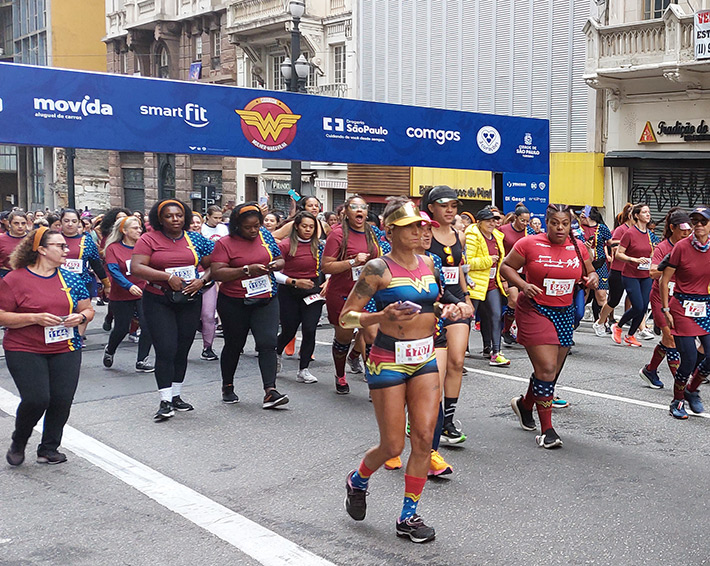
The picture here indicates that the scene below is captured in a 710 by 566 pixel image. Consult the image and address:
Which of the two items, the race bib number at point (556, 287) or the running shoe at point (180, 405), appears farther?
the running shoe at point (180, 405)

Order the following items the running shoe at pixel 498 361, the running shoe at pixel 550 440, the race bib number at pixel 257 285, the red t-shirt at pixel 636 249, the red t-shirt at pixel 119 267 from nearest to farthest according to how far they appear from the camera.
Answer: the running shoe at pixel 550 440 → the race bib number at pixel 257 285 → the running shoe at pixel 498 361 → the red t-shirt at pixel 119 267 → the red t-shirt at pixel 636 249

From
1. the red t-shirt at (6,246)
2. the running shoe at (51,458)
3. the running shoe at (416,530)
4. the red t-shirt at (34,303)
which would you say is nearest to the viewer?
the running shoe at (416,530)

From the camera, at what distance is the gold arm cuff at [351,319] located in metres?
4.80

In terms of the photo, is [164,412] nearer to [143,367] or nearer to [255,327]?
[255,327]

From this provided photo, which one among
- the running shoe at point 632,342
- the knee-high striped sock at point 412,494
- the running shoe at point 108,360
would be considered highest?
the knee-high striped sock at point 412,494

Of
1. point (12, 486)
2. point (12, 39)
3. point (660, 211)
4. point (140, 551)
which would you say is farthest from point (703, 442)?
point (12, 39)

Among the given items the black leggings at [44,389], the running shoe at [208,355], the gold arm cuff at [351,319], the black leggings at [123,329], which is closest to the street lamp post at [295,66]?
the running shoe at [208,355]

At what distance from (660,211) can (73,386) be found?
57.4ft

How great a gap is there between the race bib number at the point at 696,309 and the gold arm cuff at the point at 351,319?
3752mm

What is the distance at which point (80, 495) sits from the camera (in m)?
5.61

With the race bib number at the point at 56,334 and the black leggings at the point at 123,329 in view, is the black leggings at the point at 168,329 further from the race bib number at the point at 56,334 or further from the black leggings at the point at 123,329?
the black leggings at the point at 123,329

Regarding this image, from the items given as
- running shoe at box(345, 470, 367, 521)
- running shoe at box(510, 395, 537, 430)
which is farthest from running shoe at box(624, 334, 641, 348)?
running shoe at box(345, 470, 367, 521)

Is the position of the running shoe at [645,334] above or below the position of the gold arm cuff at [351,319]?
below

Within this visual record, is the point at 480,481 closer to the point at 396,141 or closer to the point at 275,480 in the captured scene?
the point at 275,480
